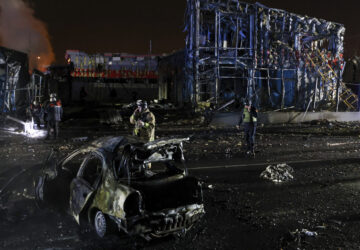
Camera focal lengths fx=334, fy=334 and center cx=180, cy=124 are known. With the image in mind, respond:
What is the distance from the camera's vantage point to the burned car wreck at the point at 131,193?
4082 millimetres

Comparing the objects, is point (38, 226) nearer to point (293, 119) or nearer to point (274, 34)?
point (293, 119)

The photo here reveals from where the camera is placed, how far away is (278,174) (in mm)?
→ 7996

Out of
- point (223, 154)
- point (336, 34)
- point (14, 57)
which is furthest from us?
point (336, 34)

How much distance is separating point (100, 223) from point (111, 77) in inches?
1209

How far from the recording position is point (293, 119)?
74.8ft

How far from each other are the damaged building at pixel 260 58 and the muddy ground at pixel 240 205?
40.6ft

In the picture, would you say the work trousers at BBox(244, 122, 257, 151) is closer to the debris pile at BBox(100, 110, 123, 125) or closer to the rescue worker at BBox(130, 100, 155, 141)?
the rescue worker at BBox(130, 100, 155, 141)

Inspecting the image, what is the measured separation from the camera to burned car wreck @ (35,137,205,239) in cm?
408

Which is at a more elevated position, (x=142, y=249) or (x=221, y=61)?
(x=221, y=61)

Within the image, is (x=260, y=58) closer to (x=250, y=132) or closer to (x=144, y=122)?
(x=250, y=132)

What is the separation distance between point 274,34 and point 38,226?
24145 millimetres

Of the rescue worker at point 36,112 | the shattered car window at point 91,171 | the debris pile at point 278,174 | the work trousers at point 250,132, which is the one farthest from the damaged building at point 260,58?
the shattered car window at point 91,171

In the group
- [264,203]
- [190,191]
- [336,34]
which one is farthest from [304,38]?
[190,191]

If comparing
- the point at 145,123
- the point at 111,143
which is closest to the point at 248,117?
the point at 145,123
